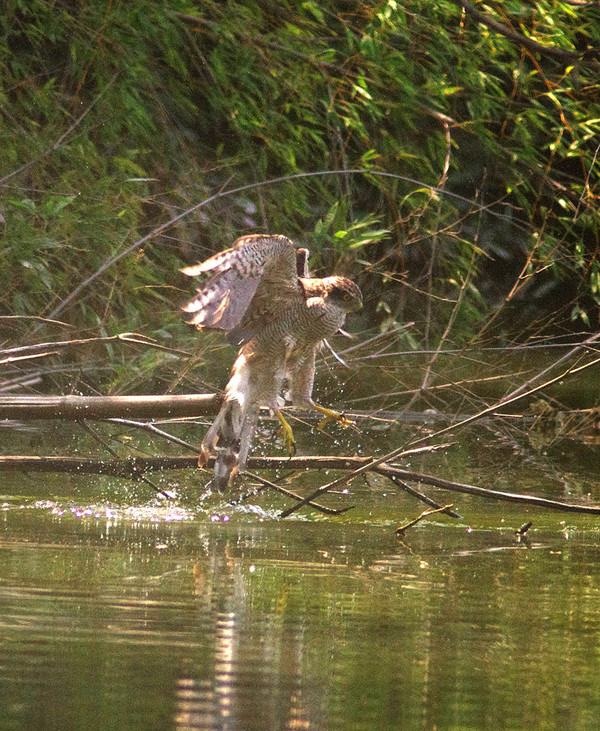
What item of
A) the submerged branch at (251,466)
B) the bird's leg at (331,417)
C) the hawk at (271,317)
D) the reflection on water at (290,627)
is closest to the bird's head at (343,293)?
the hawk at (271,317)

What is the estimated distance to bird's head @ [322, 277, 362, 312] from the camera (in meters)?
4.13

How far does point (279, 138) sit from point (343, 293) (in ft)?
6.44

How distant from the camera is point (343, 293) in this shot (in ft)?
13.6

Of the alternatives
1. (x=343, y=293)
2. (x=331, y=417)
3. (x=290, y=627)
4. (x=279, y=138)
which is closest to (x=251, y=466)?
(x=331, y=417)

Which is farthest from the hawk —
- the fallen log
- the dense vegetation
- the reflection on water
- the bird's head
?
the dense vegetation

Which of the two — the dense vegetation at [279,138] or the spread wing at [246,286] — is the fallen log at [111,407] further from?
the dense vegetation at [279,138]

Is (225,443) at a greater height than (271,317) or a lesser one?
lesser

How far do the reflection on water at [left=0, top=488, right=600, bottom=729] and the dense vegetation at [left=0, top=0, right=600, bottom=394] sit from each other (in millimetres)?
1448

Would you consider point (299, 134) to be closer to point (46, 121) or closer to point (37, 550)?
point (46, 121)

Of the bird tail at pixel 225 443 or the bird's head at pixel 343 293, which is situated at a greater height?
the bird's head at pixel 343 293

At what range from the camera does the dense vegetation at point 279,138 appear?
5.20 meters

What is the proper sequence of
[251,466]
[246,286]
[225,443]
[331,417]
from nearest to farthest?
1. [225,443]
2. [246,286]
3. [251,466]
4. [331,417]

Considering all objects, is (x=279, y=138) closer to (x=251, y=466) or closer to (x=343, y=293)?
(x=343, y=293)

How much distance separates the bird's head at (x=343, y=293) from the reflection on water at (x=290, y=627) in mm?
770
